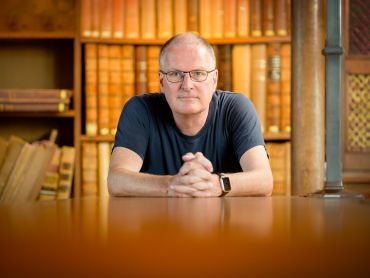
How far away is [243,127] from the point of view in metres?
2.14

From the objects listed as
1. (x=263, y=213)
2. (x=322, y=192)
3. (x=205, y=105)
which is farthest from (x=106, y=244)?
(x=205, y=105)

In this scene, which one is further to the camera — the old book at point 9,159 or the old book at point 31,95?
the old book at point 31,95

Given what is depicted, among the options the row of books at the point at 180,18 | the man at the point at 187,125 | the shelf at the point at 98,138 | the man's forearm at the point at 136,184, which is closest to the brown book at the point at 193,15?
the row of books at the point at 180,18

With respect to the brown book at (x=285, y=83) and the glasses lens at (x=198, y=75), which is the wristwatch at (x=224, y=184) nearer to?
the glasses lens at (x=198, y=75)

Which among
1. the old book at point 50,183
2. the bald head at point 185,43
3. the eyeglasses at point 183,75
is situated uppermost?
the bald head at point 185,43

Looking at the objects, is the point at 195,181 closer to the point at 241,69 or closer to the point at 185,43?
the point at 185,43

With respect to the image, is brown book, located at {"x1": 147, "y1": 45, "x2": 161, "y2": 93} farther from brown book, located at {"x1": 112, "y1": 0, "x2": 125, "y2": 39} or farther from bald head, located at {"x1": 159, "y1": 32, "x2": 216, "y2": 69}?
bald head, located at {"x1": 159, "y1": 32, "x2": 216, "y2": 69}

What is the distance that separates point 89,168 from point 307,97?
4.34ft

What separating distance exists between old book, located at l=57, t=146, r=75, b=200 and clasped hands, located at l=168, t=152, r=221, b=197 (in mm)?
1682

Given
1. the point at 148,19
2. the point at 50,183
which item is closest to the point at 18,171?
the point at 50,183

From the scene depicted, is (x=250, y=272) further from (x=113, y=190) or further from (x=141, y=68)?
(x=141, y=68)

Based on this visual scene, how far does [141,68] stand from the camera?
343 cm

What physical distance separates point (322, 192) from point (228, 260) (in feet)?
3.03

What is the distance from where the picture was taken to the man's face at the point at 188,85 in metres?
2.11
